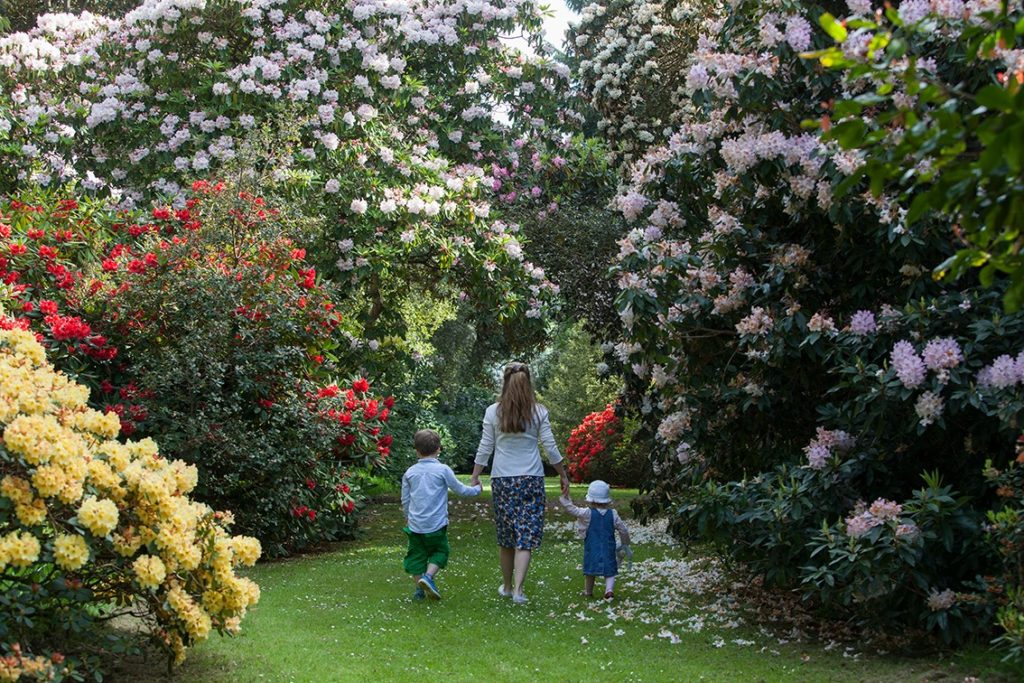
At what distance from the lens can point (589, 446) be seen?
19.5 metres

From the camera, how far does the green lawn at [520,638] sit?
536 centimetres

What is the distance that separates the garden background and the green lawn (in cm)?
7

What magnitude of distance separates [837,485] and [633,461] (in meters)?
13.3

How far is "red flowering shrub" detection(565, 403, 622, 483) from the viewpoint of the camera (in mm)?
18953

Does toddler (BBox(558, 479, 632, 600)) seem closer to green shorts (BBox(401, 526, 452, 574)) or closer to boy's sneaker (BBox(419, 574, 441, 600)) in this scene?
green shorts (BBox(401, 526, 452, 574))

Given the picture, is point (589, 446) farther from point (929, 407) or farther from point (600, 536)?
point (929, 407)

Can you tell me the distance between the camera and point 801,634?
Result: 6199 millimetres

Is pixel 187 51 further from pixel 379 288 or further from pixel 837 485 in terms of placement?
pixel 837 485

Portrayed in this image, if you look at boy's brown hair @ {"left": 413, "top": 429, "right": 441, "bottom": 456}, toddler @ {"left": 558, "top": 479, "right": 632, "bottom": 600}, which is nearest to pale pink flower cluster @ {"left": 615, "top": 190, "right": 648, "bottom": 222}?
toddler @ {"left": 558, "top": 479, "right": 632, "bottom": 600}

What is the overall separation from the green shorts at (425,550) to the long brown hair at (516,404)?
873 mm

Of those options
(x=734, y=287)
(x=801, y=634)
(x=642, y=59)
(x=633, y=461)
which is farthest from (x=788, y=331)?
(x=633, y=461)

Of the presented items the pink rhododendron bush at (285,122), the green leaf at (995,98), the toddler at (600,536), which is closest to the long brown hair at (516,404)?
the toddler at (600,536)

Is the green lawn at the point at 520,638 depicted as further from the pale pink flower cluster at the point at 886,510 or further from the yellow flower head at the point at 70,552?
the yellow flower head at the point at 70,552

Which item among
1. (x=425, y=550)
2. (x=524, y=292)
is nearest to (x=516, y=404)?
(x=425, y=550)
